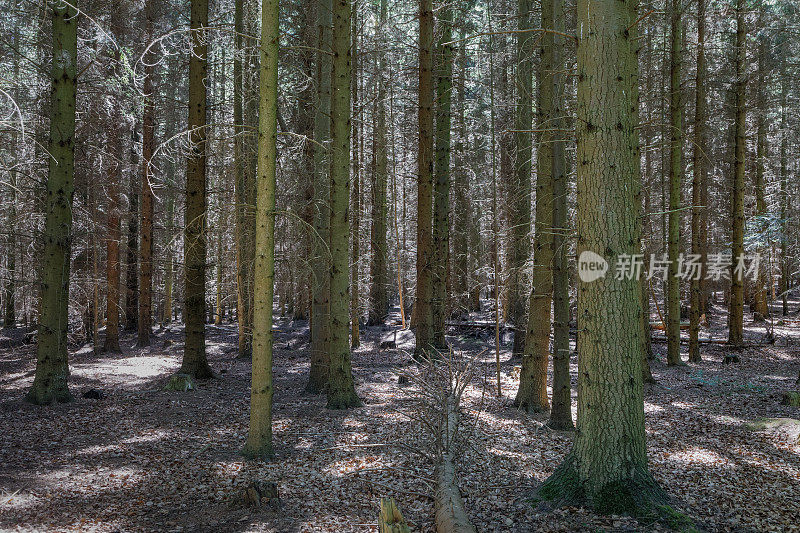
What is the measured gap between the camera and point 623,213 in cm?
461

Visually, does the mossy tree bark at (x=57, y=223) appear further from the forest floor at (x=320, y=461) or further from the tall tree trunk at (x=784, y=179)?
the tall tree trunk at (x=784, y=179)

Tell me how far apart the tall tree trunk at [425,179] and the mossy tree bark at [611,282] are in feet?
22.9

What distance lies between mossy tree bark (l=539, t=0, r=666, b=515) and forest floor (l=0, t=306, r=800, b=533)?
1.35 feet

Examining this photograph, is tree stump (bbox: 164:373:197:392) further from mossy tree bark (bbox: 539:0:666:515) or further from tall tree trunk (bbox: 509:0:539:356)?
mossy tree bark (bbox: 539:0:666:515)

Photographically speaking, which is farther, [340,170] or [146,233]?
[146,233]

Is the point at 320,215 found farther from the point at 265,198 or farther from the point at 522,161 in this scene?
the point at 522,161

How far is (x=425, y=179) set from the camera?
40.3 ft

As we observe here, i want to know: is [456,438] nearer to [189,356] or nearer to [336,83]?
[336,83]

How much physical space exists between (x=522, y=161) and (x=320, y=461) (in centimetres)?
890

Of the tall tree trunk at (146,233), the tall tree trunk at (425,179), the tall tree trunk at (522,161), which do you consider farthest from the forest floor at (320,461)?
the tall tree trunk at (146,233)

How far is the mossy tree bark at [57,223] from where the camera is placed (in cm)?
884

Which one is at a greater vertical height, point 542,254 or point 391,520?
point 542,254

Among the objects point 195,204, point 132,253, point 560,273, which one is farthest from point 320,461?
point 132,253

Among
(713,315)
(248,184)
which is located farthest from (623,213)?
(713,315)
